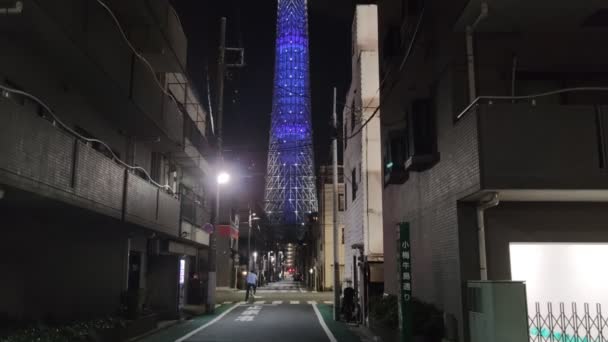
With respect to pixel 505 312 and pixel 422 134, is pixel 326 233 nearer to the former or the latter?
pixel 422 134

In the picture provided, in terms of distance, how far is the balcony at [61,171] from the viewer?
8.59m

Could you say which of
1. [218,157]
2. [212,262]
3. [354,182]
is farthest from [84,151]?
[354,182]

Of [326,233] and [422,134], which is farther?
[326,233]

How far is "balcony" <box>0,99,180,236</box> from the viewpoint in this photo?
8586 millimetres

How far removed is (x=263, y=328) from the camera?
734 inches

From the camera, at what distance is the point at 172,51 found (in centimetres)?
1872

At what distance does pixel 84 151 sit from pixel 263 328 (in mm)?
9509

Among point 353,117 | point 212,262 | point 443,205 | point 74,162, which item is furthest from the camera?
point 212,262

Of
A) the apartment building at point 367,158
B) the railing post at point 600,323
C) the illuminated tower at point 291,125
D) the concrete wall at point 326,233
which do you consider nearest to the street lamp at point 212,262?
the apartment building at point 367,158

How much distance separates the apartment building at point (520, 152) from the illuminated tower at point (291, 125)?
89561 millimetres

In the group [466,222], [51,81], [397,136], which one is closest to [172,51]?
[51,81]

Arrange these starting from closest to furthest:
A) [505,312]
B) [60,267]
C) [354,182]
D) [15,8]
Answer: [15,8] < [505,312] < [60,267] < [354,182]

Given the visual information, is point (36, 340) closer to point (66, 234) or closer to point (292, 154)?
point (66, 234)

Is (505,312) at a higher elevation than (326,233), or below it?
below
